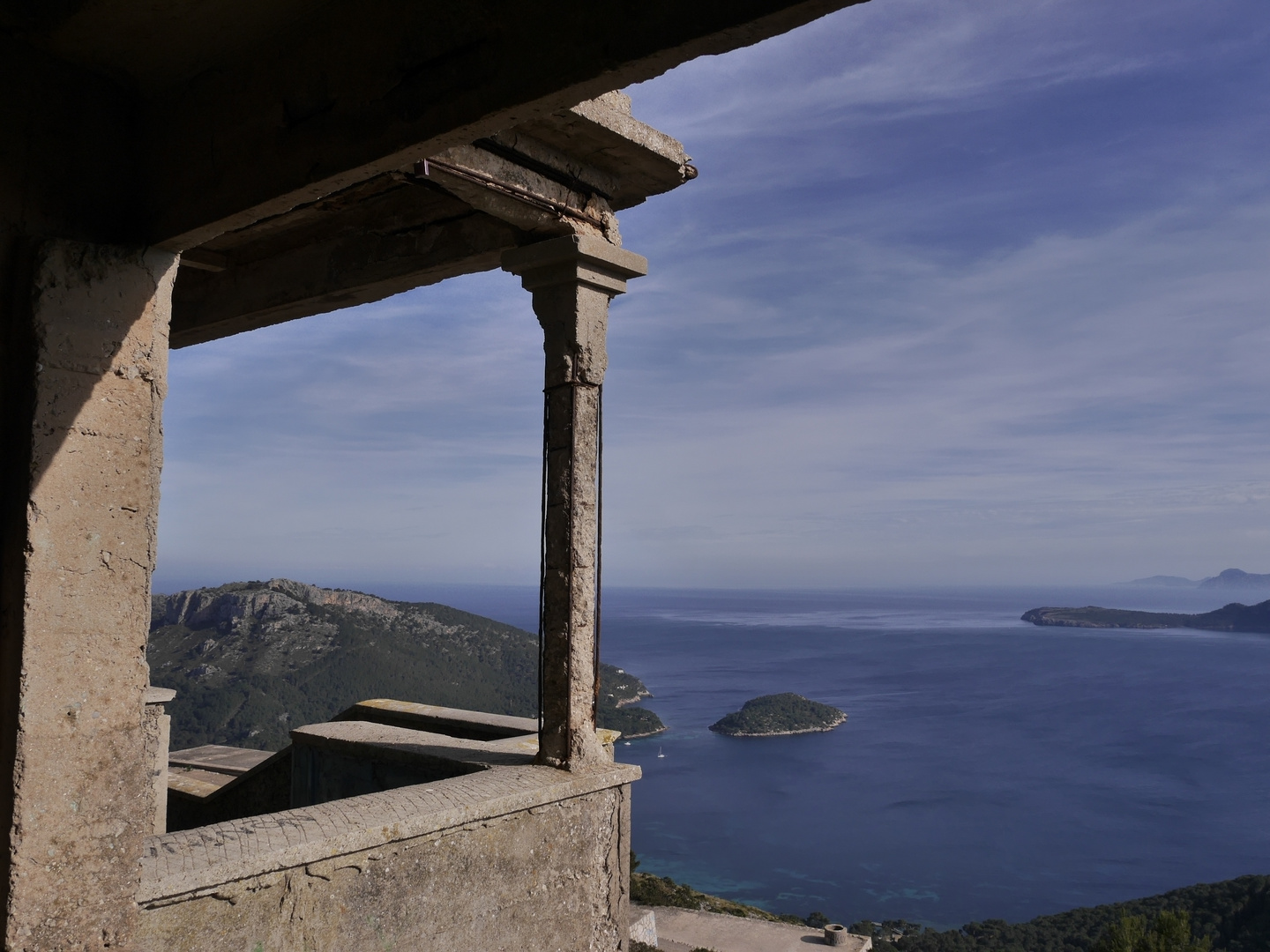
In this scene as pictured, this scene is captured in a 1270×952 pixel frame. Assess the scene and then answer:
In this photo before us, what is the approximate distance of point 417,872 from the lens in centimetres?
388

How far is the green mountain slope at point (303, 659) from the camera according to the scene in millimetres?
46062

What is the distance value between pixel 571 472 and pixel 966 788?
77867 mm

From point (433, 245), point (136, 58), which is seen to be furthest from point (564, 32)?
point (433, 245)

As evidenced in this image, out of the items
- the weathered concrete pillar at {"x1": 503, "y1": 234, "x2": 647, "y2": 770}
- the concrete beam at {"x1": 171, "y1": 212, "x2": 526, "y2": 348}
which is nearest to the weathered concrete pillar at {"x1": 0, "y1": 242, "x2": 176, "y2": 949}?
the weathered concrete pillar at {"x1": 503, "y1": 234, "x2": 647, "y2": 770}

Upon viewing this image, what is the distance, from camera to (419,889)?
12.7 feet

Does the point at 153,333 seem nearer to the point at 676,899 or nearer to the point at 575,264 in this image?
the point at 575,264

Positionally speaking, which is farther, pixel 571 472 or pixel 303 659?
pixel 303 659

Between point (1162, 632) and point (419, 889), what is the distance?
660 feet

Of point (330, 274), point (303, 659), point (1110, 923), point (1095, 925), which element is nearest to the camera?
point (330, 274)

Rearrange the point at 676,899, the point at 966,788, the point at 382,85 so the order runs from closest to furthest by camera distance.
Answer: the point at 382,85 → the point at 676,899 → the point at 966,788

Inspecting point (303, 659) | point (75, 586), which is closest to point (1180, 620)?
point (303, 659)

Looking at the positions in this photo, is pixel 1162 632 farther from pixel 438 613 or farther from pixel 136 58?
pixel 136 58

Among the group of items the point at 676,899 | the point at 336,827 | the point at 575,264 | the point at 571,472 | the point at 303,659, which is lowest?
the point at 676,899

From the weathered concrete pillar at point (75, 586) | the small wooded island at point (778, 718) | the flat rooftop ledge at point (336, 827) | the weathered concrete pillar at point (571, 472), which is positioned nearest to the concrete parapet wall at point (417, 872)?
the flat rooftop ledge at point (336, 827)
